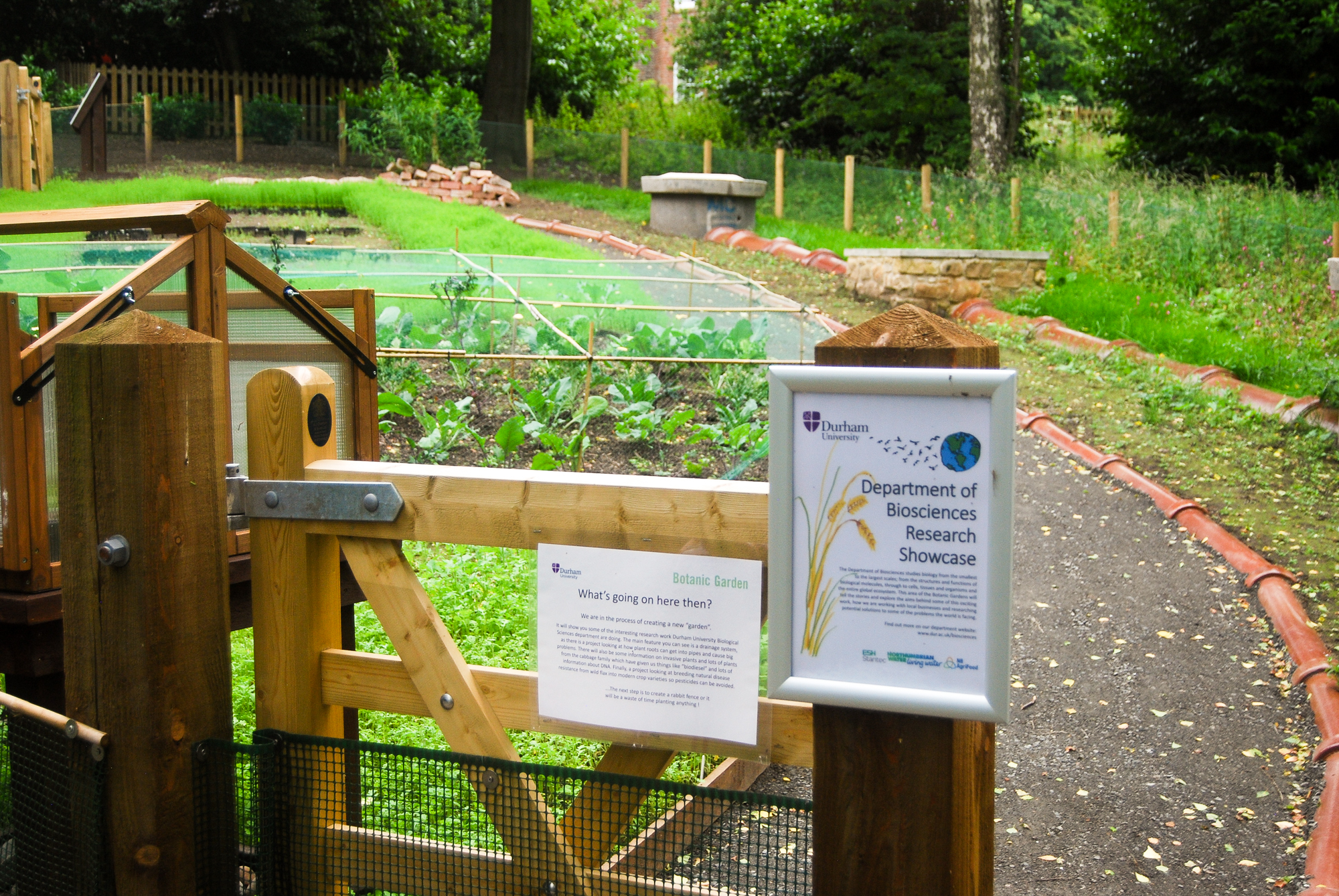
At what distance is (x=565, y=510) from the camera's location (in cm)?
187

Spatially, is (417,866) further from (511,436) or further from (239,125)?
(239,125)

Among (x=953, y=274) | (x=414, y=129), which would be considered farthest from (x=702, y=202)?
(x=414, y=129)

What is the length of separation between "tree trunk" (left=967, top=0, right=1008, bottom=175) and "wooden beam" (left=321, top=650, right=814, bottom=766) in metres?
16.0

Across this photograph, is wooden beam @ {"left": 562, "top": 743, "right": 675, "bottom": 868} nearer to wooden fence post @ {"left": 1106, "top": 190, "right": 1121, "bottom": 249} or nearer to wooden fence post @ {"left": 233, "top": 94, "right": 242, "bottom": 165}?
wooden fence post @ {"left": 1106, "top": 190, "right": 1121, "bottom": 249}

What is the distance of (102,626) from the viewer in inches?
77.0

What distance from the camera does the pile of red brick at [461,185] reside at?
18047mm

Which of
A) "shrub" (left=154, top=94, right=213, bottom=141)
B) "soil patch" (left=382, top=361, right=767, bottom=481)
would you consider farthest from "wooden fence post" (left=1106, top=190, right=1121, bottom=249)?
"shrub" (left=154, top=94, right=213, bottom=141)

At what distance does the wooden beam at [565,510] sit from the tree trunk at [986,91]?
1597cm

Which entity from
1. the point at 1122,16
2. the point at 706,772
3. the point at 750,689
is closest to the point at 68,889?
the point at 750,689

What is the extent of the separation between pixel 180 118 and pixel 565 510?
72.8ft

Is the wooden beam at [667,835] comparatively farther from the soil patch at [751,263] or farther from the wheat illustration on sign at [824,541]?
the soil patch at [751,263]

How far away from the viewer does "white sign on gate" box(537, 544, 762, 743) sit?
177 centimetres

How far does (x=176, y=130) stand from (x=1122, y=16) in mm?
17995

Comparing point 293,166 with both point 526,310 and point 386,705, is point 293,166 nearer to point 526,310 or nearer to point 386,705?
point 526,310
